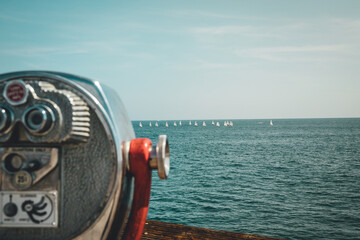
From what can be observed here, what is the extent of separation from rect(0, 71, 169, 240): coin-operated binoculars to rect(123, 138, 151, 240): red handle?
0.15 ft

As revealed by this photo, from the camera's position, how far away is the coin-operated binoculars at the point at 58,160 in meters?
1.35

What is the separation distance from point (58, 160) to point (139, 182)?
14.7 inches

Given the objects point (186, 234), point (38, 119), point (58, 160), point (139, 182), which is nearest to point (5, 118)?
point (38, 119)

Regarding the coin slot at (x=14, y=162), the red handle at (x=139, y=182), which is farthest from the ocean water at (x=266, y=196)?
the coin slot at (x=14, y=162)

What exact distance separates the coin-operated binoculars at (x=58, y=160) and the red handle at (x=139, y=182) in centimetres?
5

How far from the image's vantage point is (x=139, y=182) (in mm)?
1551

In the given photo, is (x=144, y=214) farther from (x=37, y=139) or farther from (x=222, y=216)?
(x=222, y=216)

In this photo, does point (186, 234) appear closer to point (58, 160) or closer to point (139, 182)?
point (139, 182)

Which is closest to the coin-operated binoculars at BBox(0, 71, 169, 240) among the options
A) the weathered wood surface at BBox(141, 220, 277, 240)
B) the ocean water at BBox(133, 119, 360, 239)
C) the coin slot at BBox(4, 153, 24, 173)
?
the coin slot at BBox(4, 153, 24, 173)

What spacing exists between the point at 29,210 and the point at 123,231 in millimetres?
425

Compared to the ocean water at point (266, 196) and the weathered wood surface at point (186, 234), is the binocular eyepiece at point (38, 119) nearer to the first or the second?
the weathered wood surface at point (186, 234)

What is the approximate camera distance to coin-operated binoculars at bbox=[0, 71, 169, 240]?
1354 mm

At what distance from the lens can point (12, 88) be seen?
1.37m

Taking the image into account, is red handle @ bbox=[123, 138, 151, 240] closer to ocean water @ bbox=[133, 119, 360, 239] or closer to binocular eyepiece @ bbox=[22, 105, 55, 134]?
binocular eyepiece @ bbox=[22, 105, 55, 134]
